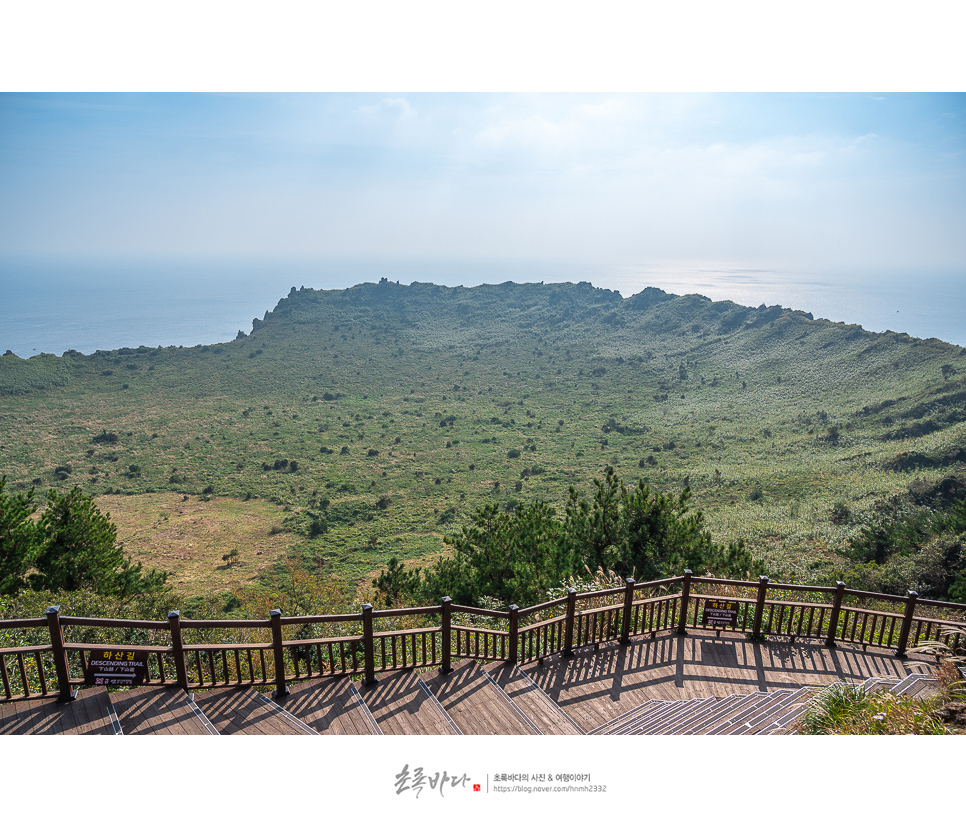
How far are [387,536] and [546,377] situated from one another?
181 ft

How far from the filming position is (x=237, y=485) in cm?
4509

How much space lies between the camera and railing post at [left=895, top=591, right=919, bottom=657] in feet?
24.7

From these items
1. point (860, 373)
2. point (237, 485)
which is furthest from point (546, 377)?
point (237, 485)

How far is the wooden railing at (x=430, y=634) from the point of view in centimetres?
570

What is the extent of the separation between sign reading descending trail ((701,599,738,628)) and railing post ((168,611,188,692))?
721cm

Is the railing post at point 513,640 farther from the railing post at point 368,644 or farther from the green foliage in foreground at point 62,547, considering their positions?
the green foliage in foreground at point 62,547

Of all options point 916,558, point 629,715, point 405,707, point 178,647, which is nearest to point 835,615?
point 629,715

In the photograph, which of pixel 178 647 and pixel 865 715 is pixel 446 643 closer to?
pixel 178 647

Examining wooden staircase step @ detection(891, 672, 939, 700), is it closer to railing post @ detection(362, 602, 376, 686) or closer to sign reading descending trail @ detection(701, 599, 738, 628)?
sign reading descending trail @ detection(701, 599, 738, 628)

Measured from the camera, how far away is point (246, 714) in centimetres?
570

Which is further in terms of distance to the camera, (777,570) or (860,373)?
(860,373)

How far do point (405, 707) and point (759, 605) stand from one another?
551 cm

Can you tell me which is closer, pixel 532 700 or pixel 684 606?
pixel 532 700
